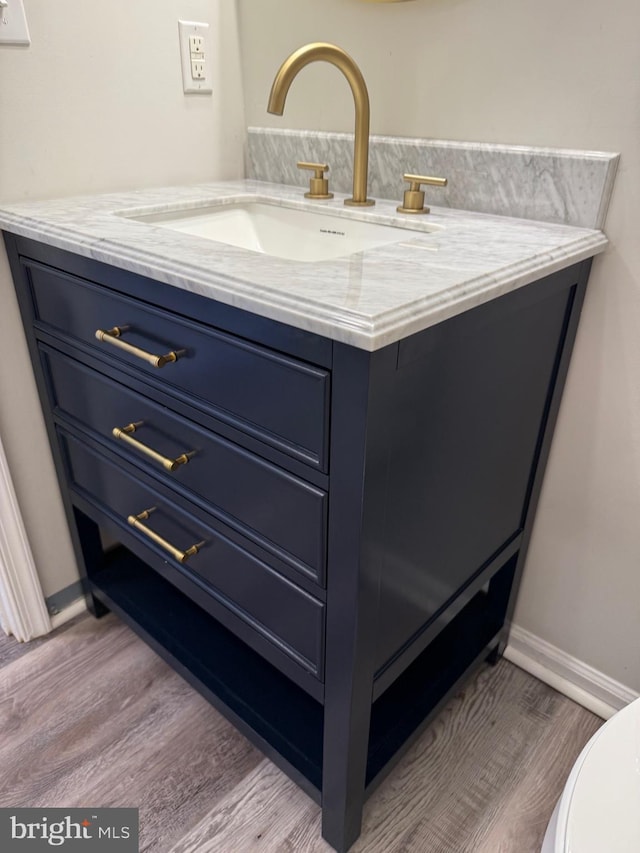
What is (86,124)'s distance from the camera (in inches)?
42.9

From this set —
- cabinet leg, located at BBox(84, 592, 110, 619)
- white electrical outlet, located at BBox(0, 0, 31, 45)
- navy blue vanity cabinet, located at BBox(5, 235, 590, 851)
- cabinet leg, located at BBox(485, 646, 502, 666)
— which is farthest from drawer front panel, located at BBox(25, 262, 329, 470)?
cabinet leg, located at BBox(485, 646, 502, 666)

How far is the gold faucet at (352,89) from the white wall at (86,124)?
0.31 meters

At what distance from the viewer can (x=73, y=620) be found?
1393mm

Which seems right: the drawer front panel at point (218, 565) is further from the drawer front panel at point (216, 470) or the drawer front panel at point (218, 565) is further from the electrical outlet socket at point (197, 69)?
the electrical outlet socket at point (197, 69)

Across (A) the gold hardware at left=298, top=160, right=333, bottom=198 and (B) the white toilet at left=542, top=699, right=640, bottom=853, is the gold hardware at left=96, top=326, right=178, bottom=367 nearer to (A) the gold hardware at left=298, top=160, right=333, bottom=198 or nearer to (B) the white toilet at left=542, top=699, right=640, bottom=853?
(A) the gold hardware at left=298, top=160, right=333, bottom=198

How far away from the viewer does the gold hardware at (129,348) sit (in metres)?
0.80

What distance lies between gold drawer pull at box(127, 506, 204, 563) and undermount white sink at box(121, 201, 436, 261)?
1.61ft

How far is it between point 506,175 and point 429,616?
69cm

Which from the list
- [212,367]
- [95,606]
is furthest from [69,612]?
[212,367]

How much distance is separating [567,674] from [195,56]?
4.53ft

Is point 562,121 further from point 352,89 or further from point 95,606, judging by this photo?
point 95,606

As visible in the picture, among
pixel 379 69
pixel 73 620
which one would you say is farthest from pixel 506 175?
pixel 73 620

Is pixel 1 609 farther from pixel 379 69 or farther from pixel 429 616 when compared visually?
pixel 379 69

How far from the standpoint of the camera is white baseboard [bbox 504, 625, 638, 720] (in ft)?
3.80
